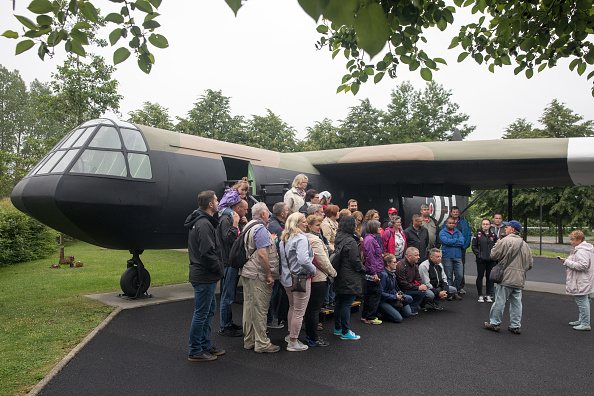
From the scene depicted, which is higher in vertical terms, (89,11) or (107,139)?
(89,11)

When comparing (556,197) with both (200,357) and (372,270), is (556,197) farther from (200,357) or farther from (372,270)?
(200,357)

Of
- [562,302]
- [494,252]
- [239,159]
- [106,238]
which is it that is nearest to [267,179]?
[239,159]

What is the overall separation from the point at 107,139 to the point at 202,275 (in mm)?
3395

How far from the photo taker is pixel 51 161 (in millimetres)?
6363

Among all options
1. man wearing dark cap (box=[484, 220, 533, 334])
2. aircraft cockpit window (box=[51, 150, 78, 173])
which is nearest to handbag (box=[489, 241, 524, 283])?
man wearing dark cap (box=[484, 220, 533, 334])

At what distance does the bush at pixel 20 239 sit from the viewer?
1414 centimetres

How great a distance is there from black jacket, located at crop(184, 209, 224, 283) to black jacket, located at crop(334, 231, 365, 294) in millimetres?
1813

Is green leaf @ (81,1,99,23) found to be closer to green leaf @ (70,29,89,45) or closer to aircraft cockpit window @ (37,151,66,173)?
green leaf @ (70,29,89,45)

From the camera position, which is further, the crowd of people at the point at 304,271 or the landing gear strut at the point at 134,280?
the landing gear strut at the point at 134,280

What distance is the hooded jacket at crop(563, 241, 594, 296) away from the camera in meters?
6.61

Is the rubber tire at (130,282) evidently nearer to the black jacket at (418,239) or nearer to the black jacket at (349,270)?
the black jacket at (349,270)

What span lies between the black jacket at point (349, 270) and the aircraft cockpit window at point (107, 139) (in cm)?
410

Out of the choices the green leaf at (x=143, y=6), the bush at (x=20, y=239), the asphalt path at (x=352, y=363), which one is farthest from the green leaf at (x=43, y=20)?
Answer: the bush at (x=20, y=239)

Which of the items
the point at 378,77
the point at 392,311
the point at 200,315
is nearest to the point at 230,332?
the point at 200,315
